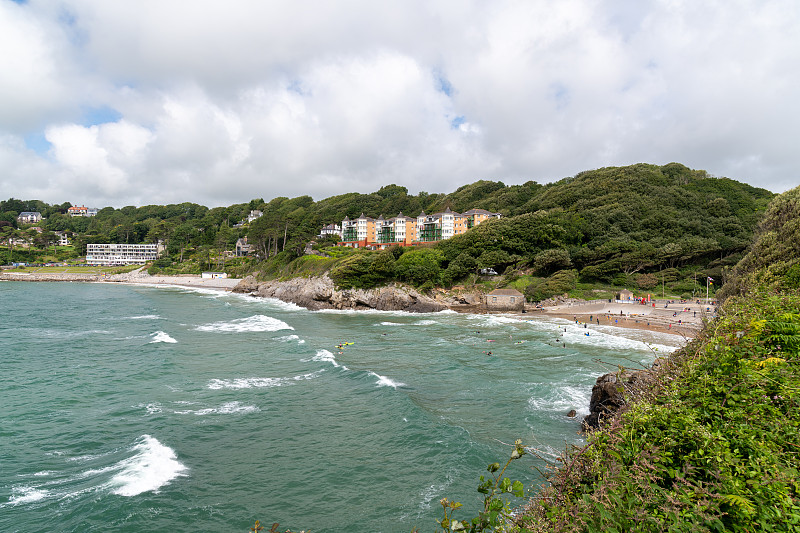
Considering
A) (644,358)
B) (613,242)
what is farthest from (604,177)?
(644,358)

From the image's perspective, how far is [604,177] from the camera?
96312 mm

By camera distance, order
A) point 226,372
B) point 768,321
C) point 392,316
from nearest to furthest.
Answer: point 768,321
point 226,372
point 392,316

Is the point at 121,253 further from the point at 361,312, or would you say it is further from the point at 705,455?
the point at 705,455

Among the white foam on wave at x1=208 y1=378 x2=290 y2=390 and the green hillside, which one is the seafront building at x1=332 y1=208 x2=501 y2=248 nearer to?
the green hillside

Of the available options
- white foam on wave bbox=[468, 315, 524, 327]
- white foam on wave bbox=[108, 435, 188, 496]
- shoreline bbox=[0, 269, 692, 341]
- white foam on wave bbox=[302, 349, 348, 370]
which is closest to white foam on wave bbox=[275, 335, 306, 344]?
white foam on wave bbox=[302, 349, 348, 370]

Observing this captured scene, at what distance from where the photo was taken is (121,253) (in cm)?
13700

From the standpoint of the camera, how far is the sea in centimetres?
1139

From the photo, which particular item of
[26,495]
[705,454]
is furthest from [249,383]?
[705,454]

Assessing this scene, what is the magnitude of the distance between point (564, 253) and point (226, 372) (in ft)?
178

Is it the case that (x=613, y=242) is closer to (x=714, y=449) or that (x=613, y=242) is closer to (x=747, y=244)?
(x=747, y=244)

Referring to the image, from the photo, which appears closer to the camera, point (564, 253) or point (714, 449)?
point (714, 449)

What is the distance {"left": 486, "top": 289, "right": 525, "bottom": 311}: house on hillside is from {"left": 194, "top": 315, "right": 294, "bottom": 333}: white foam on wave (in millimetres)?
27824

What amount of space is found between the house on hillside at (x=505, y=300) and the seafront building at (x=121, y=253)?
400ft

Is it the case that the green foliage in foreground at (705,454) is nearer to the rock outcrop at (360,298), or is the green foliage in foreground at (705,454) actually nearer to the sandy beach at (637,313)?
the sandy beach at (637,313)
